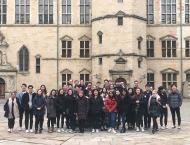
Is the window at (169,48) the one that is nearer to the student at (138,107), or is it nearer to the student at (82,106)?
the student at (138,107)

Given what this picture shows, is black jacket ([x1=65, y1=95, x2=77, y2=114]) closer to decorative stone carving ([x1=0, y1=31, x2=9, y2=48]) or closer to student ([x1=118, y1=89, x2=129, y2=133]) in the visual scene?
student ([x1=118, y1=89, x2=129, y2=133])

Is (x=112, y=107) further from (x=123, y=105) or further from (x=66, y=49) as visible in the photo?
(x=66, y=49)

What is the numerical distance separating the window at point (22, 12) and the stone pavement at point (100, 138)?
2723cm

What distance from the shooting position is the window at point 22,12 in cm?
4550

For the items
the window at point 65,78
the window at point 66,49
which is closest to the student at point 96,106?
the window at point 65,78

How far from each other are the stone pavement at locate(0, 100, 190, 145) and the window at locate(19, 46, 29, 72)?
26.1 m

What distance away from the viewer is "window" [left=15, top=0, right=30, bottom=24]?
45500 millimetres

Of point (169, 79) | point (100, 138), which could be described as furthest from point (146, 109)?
point (169, 79)

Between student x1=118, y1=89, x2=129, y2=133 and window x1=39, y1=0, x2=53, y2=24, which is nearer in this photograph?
student x1=118, y1=89, x2=129, y2=133

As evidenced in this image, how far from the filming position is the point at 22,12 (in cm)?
4562

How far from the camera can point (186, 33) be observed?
4544 cm

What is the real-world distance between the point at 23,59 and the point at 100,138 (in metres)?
29.1

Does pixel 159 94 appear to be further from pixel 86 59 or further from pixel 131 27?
pixel 86 59

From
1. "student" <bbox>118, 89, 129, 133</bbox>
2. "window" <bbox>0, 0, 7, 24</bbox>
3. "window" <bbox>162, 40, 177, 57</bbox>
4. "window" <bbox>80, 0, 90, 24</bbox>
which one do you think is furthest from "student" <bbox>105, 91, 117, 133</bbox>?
"window" <bbox>0, 0, 7, 24</bbox>
